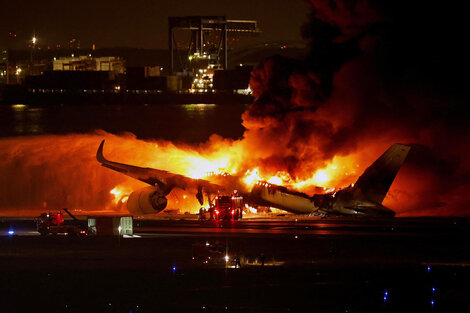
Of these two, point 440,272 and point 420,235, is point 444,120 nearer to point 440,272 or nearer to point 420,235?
point 420,235

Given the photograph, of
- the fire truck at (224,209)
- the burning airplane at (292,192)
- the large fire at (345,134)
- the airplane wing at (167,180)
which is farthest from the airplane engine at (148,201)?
the large fire at (345,134)

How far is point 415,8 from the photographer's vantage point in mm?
66812

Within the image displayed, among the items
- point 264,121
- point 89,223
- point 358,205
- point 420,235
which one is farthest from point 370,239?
point 264,121

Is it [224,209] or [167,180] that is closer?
[224,209]

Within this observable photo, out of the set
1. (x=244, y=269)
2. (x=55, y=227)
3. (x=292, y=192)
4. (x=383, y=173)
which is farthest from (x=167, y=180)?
(x=244, y=269)

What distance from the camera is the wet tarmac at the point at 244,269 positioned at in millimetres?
30609

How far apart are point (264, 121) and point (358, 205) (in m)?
15.1

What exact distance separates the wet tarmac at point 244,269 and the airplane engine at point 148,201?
245 inches

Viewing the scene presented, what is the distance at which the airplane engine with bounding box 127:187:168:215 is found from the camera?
5903cm

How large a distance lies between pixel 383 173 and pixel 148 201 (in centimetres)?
1709

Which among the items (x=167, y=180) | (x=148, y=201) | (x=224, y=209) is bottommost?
(x=224, y=209)

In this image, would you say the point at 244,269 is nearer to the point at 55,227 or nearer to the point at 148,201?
the point at 55,227

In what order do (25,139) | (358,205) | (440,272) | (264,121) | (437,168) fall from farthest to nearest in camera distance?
(25,139) < (264,121) < (437,168) < (358,205) < (440,272)

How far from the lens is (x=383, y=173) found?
54.3 meters
